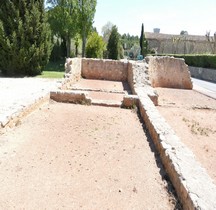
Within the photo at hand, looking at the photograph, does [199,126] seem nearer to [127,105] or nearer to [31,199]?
[127,105]

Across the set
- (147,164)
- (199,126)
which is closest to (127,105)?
(199,126)

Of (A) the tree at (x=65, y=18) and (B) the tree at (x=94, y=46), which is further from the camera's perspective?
(B) the tree at (x=94, y=46)

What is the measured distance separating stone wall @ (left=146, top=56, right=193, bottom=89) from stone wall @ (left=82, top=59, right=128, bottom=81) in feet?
6.92

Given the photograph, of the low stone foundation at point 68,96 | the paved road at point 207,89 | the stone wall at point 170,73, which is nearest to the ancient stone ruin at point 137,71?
the stone wall at point 170,73

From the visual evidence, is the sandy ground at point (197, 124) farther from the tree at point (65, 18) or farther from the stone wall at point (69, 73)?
the tree at point (65, 18)

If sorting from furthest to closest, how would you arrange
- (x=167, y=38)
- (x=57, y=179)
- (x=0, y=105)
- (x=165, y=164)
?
(x=167, y=38) → (x=0, y=105) → (x=165, y=164) → (x=57, y=179)

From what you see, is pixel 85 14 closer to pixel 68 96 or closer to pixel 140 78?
pixel 140 78

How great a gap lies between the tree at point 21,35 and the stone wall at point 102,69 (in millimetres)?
Answer: 3140

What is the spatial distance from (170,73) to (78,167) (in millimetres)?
14264

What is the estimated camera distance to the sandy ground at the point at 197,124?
600 centimetres

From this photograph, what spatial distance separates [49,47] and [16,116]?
13241 millimetres

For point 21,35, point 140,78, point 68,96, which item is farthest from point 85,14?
point 68,96

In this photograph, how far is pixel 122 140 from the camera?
6441 millimetres

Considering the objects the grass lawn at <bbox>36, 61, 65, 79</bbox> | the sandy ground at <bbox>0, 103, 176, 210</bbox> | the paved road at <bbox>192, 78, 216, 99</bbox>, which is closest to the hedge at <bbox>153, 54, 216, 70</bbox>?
the paved road at <bbox>192, 78, 216, 99</bbox>
